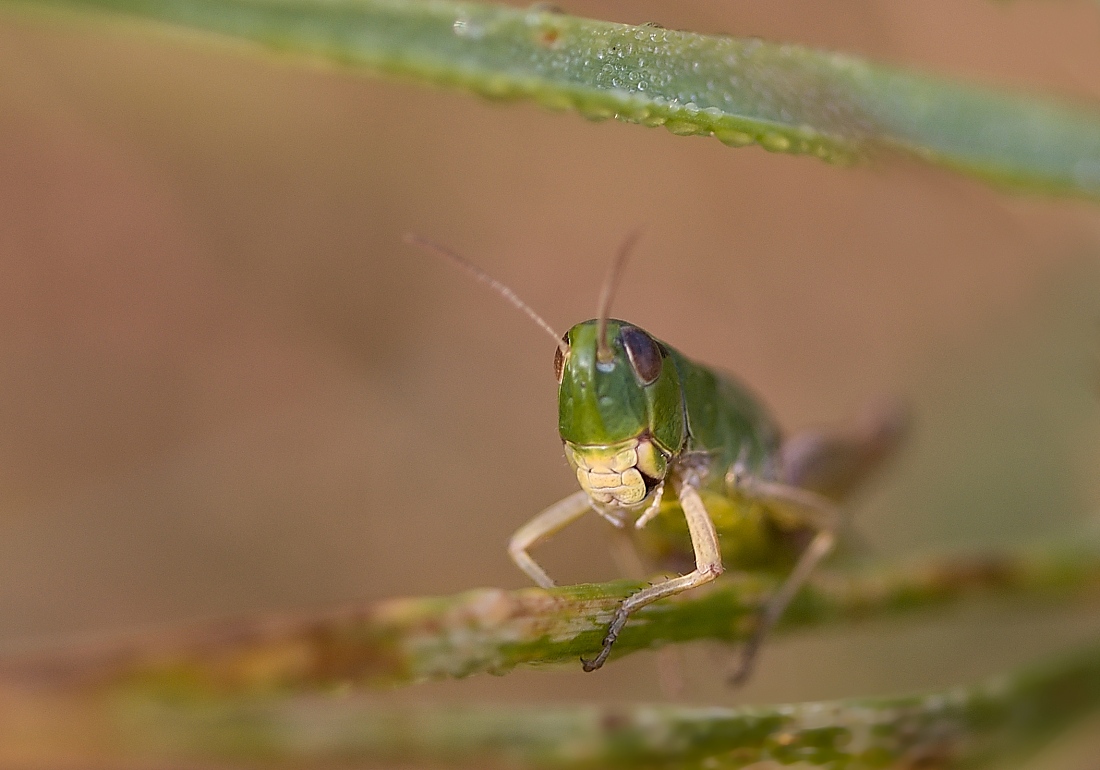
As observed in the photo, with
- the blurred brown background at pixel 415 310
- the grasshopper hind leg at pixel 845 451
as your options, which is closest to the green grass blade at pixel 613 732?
the grasshopper hind leg at pixel 845 451

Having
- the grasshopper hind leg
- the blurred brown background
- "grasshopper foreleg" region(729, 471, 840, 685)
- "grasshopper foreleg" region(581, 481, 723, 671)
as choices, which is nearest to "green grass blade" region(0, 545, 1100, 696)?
"grasshopper foreleg" region(581, 481, 723, 671)

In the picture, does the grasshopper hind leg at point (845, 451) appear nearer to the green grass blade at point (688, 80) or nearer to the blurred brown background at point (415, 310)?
the blurred brown background at point (415, 310)

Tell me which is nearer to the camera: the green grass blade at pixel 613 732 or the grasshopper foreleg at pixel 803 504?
the green grass blade at pixel 613 732

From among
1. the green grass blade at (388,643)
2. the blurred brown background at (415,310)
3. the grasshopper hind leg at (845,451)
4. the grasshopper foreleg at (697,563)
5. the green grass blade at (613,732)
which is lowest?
the green grass blade at (613,732)

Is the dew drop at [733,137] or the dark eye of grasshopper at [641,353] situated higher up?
the dark eye of grasshopper at [641,353]

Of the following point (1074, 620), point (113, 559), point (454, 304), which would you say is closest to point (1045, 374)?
point (1074, 620)

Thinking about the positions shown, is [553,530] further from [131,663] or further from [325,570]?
[325,570]

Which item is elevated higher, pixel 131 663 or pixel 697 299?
pixel 697 299
